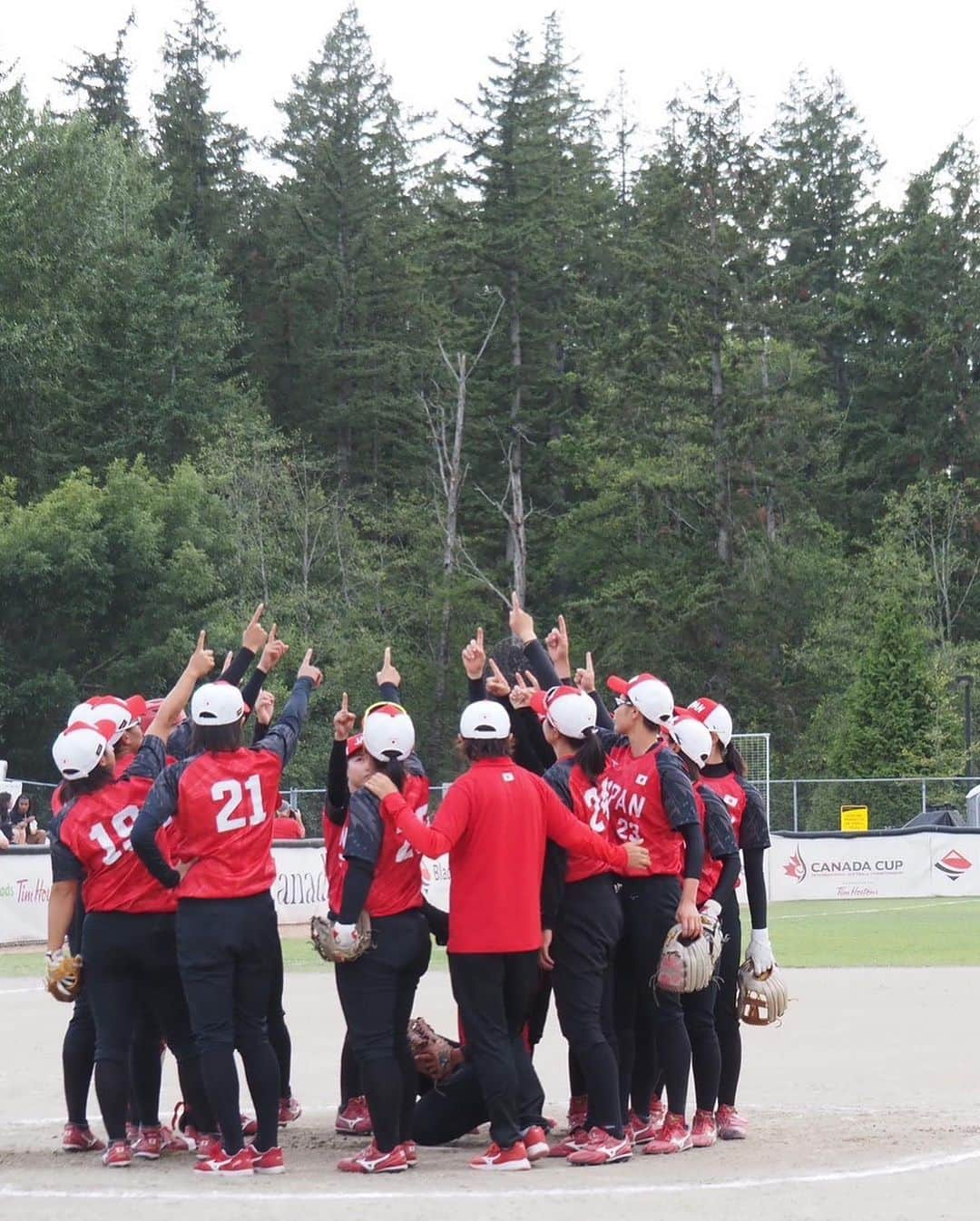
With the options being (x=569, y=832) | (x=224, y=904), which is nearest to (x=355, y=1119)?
(x=224, y=904)

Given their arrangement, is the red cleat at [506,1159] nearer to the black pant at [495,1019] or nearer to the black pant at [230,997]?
the black pant at [495,1019]

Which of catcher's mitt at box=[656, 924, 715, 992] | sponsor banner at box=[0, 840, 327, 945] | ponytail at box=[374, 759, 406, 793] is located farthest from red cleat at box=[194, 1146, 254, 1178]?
sponsor banner at box=[0, 840, 327, 945]

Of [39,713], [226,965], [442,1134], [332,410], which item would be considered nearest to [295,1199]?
[226,965]

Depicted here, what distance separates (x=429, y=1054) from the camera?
29.5 ft

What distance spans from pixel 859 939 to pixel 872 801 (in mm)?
16739

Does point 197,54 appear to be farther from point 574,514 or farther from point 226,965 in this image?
point 226,965

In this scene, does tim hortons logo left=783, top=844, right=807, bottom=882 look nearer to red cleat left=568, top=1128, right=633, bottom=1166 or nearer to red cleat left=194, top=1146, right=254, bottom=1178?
red cleat left=568, top=1128, right=633, bottom=1166

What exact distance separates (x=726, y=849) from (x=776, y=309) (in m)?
52.9

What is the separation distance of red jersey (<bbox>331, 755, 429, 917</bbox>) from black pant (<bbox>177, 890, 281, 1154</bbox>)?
1.49 feet

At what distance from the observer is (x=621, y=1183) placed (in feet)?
24.9

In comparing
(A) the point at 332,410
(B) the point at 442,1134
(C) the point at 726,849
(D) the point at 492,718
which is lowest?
(B) the point at 442,1134

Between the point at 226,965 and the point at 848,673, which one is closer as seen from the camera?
the point at 226,965

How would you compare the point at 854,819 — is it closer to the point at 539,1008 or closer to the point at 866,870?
the point at 866,870

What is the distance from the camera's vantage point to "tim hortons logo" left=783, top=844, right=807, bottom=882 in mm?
30969
